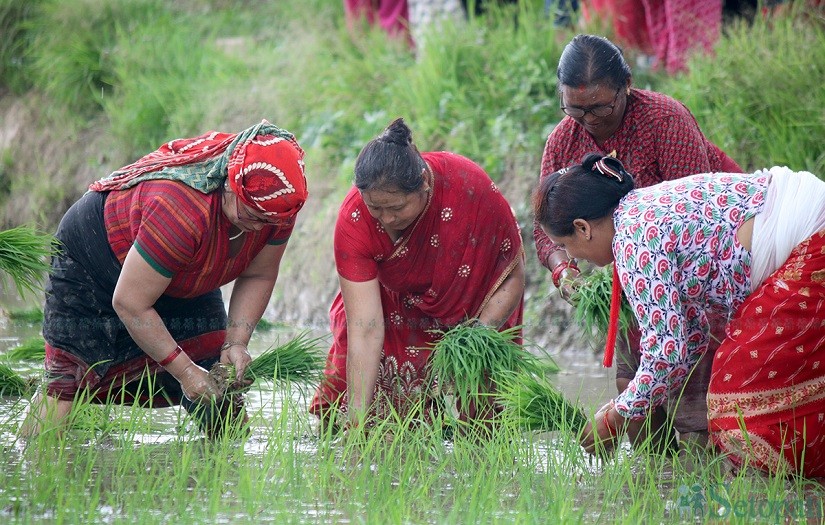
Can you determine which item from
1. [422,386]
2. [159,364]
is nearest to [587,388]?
[422,386]

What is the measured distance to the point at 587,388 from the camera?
5445 millimetres

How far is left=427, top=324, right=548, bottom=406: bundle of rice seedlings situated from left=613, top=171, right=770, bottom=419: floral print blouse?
609 millimetres

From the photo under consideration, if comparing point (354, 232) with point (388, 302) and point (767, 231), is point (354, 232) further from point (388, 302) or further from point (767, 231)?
point (767, 231)

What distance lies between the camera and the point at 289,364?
4.37m

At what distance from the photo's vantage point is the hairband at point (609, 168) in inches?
143

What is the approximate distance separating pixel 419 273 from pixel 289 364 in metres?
0.59

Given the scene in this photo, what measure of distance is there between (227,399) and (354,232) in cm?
75

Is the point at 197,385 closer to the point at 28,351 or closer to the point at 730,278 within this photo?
the point at 28,351

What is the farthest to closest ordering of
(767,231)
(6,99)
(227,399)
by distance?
(6,99), (227,399), (767,231)

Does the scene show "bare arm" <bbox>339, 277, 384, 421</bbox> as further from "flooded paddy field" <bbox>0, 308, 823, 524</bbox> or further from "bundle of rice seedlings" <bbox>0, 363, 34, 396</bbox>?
"bundle of rice seedlings" <bbox>0, 363, 34, 396</bbox>

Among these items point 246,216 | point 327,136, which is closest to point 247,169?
point 246,216

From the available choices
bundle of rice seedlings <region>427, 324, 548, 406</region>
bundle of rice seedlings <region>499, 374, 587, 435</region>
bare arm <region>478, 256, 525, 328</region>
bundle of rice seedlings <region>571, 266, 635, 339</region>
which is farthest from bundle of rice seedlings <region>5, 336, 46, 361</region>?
bundle of rice seedlings <region>571, 266, 635, 339</region>

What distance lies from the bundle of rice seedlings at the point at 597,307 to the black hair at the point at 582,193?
1.97ft

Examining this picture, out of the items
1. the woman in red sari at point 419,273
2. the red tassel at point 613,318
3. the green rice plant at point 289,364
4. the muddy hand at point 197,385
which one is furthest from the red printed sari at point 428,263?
the red tassel at point 613,318
